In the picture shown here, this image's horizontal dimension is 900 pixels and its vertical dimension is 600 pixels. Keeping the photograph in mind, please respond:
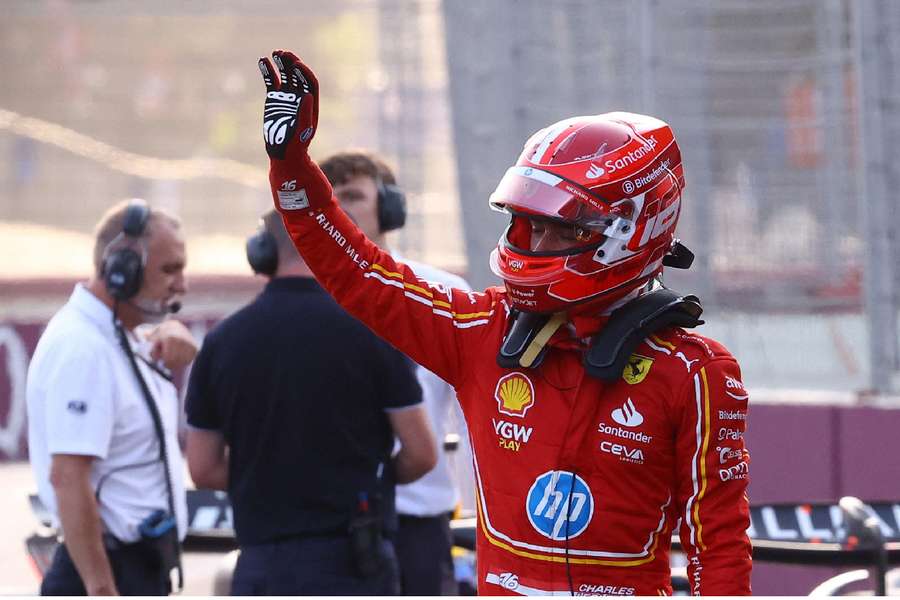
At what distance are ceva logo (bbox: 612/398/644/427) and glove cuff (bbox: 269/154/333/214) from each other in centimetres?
67

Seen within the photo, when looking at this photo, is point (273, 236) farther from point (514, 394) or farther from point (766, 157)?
point (766, 157)

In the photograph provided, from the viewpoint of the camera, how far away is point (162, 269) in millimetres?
4066

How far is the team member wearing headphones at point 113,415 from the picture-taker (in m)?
3.69

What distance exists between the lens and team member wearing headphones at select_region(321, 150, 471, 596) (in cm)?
423

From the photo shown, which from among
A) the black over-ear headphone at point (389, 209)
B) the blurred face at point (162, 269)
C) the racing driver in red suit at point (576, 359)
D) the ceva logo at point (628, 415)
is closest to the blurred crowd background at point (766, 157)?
the black over-ear headphone at point (389, 209)

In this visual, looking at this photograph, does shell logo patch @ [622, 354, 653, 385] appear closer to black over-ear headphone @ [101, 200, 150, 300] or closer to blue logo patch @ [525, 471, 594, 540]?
blue logo patch @ [525, 471, 594, 540]

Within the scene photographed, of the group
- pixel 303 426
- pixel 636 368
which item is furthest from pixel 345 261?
pixel 303 426

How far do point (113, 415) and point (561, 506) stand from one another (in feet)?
5.64

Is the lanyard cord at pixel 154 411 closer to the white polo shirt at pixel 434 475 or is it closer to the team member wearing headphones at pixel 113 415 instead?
the team member wearing headphones at pixel 113 415

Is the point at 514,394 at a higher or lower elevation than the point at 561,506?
higher

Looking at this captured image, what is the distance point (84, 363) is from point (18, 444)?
795 cm

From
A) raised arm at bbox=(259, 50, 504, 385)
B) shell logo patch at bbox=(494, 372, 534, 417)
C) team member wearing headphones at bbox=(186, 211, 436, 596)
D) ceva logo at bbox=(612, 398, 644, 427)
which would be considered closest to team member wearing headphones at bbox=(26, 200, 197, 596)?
team member wearing headphones at bbox=(186, 211, 436, 596)

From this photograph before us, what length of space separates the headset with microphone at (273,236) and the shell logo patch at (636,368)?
1.52 meters

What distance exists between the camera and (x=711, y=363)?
2.51 m
